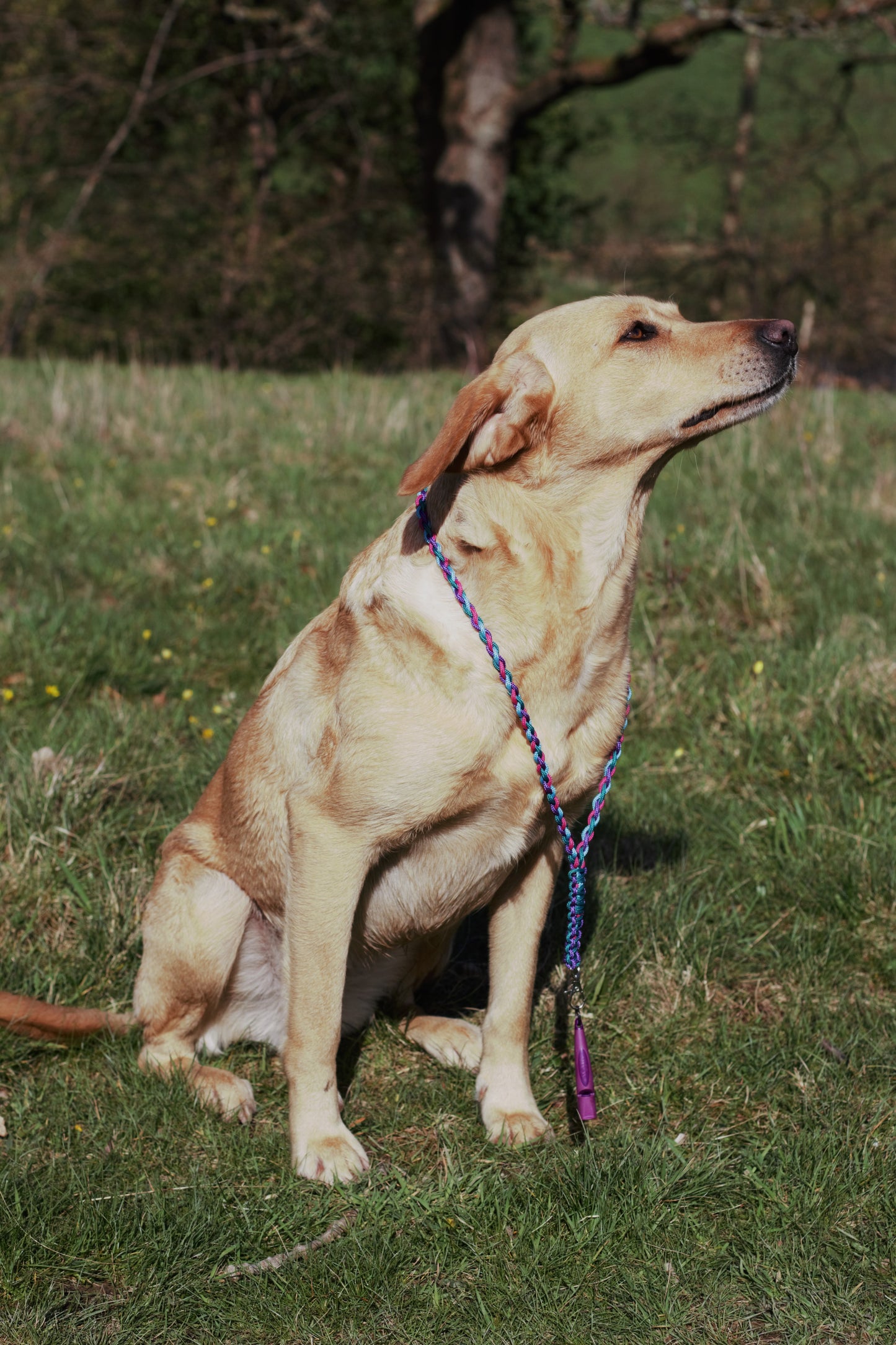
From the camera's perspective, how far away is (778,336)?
2336 millimetres

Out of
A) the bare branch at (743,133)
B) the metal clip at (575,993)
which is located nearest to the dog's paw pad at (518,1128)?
the metal clip at (575,993)

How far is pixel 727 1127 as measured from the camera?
2.45 metres

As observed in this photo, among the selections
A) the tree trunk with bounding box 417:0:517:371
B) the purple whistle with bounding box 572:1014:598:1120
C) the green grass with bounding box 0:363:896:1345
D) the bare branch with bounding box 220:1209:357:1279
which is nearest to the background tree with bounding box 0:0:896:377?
the tree trunk with bounding box 417:0:517:371

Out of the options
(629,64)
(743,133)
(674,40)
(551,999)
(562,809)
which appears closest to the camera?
(562,809)

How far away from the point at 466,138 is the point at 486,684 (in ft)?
43.6

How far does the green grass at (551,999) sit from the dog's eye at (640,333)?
1.48 meters

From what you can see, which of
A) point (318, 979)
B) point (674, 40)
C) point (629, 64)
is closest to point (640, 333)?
point (318, 979)

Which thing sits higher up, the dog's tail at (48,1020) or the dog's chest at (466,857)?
the dog's chest at (466,857)

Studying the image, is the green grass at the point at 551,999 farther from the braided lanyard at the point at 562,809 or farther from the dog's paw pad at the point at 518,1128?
the braided lanyard at the point at 562,809

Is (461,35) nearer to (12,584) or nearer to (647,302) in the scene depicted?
(12,584)

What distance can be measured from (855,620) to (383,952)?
2555 millimetres

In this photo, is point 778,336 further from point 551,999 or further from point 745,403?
point 551,999

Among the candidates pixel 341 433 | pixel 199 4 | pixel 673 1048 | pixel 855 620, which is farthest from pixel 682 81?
pixel 673 1048

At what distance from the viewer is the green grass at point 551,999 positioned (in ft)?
6.67
